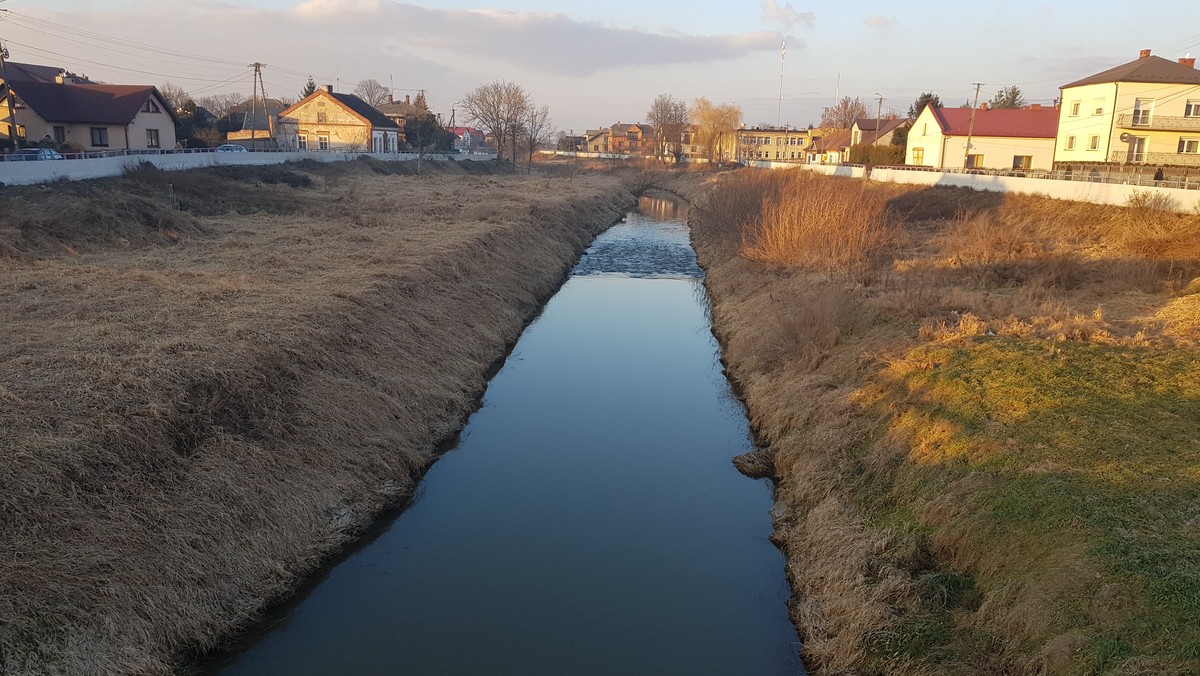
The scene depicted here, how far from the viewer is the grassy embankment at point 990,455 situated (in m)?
7.17

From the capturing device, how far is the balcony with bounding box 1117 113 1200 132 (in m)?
45.8

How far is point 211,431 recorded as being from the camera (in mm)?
10469

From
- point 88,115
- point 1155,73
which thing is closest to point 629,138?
point 1155,73

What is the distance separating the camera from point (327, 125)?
7419 centimetres

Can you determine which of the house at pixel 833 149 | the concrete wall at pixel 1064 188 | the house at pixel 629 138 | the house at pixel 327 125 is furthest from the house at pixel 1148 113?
the house at pixel 629 138

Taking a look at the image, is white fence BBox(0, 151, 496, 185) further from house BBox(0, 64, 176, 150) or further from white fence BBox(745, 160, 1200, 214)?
white fence BBox(745, 160, 1200, 214)

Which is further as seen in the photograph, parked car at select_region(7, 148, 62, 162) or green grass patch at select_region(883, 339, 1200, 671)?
parked car at select_region(7, 148, 62, 162)

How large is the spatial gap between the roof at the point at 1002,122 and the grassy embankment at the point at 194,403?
4848 centimetres

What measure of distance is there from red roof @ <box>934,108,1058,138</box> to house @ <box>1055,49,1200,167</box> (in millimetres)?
8626

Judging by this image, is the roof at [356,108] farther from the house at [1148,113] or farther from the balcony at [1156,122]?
the balcony at [1156,122]

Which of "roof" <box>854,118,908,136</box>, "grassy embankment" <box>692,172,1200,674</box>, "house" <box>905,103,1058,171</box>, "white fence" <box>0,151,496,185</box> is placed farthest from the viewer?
"roof" <box>854,118,908,136</box>

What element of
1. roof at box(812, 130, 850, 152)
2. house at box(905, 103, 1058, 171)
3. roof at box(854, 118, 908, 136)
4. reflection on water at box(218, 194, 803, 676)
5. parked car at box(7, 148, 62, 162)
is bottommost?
reflection on water at box(218, 194, 803, 676)

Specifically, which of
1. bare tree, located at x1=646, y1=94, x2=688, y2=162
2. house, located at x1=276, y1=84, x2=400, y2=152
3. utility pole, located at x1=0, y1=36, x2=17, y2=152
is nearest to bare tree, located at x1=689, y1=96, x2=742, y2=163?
bare tree, located at x1=646, y1=94, x2=688, y2=162

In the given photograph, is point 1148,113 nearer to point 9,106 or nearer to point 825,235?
→ point 825,235
